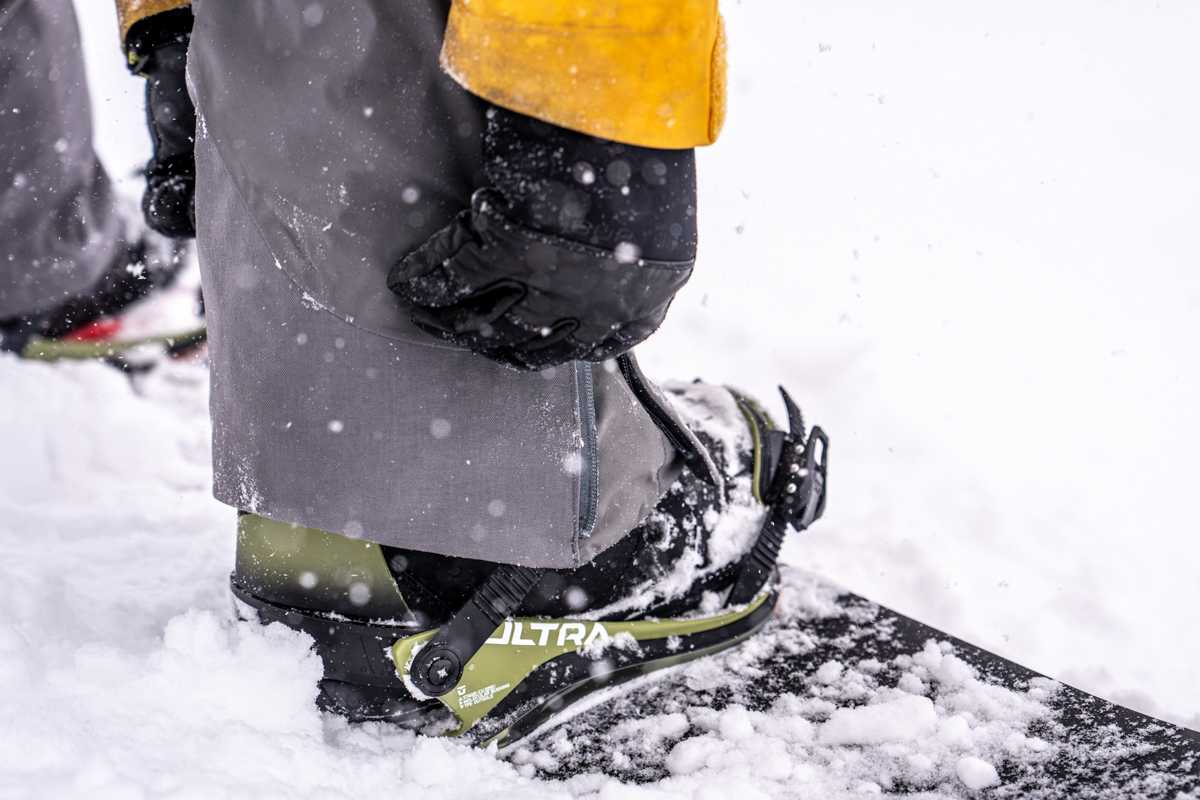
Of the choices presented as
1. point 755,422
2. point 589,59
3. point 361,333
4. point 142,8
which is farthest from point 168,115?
point 755,422

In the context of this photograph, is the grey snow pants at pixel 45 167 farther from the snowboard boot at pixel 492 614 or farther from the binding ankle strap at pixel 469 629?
the binding ankle strap at pixel 469 629

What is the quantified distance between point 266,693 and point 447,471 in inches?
11.0

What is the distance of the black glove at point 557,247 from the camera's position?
0.51 meters

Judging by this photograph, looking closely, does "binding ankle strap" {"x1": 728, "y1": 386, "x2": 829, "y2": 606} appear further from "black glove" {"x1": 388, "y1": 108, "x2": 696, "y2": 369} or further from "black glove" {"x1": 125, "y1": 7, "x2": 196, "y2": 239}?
"black glove" {"x1": 125, "y1": 7, "x2": 196, "y2": 239}

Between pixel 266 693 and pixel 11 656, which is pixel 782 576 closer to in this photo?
pixel 266 693

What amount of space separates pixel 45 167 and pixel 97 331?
1.27ft

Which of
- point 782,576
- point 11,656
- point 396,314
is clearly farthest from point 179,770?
point 782,576

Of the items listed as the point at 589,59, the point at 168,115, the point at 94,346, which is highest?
the point at 589,59

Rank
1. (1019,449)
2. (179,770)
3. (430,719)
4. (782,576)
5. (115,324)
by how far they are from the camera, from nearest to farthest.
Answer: (179,770)
(430,719)
(782,576)
(1019,449)
(115,324)

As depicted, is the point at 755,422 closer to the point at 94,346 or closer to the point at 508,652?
the point at 508,652

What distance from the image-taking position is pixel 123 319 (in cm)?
186

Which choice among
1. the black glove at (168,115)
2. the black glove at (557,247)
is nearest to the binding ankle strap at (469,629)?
the black glove at (557,247)

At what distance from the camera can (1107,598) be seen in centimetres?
122

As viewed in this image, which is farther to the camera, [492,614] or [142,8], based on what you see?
[142,8]
